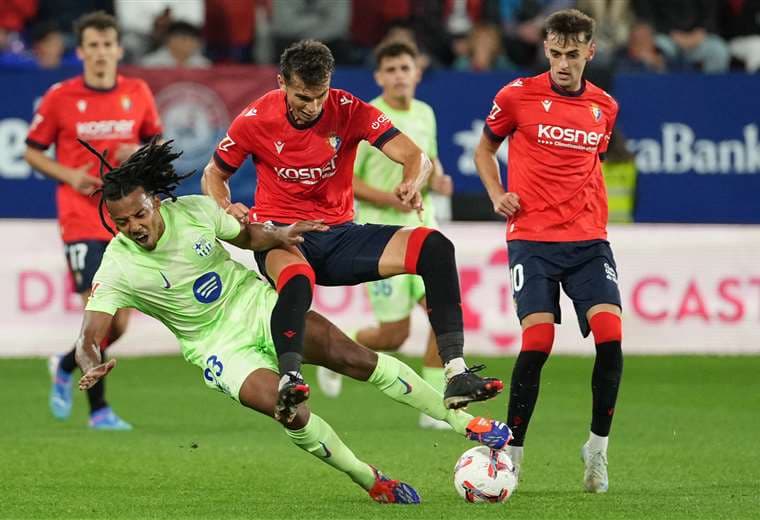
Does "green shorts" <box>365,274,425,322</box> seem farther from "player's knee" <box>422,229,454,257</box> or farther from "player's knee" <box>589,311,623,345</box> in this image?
"player's knee" <box>422,229,454,257</box>

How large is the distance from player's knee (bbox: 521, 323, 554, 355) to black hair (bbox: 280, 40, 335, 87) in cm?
160

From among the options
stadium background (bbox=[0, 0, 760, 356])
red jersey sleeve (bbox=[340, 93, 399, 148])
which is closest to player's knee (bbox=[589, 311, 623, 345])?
red jersey sleeve (bbox=[340, 93, 399, 148])

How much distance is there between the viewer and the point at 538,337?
802cm

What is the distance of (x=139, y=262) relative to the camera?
7.70m

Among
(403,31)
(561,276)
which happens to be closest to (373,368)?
(561,276)

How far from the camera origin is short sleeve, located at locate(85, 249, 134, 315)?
749cm

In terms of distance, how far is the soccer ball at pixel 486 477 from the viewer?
7457 millimetres

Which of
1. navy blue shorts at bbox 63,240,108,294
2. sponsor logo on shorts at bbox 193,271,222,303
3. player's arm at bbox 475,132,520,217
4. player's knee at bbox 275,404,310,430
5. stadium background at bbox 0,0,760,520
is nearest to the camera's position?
player's knee at bbox 275,404,310,430

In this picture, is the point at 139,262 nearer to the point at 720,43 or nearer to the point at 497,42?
the point at 497,42

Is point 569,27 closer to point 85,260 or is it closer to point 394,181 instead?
point 394,181

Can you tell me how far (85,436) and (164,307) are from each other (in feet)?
9.22

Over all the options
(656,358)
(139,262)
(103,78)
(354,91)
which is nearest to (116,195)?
(139,262)

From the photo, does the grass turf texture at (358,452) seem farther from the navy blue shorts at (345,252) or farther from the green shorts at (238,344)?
the navy blue shorts at (345,252)

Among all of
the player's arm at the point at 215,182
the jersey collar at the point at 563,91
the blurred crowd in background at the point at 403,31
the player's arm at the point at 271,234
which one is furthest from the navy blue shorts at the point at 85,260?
the blurred crowd in background at the point at 403,31
